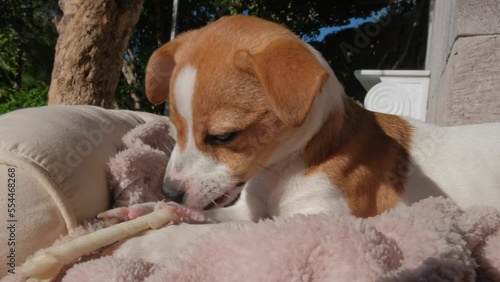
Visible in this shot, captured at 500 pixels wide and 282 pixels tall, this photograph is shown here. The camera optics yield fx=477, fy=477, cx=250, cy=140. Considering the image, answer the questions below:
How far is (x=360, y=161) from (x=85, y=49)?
9.63ft

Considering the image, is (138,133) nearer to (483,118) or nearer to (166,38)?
(483,118)

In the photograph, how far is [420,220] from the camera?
120cm

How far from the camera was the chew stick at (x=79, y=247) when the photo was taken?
134cm

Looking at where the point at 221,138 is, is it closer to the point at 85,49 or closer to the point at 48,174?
the point at 48,174

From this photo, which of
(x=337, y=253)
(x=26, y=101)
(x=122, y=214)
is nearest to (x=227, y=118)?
(x=122, y=214)

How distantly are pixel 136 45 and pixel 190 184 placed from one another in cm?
990

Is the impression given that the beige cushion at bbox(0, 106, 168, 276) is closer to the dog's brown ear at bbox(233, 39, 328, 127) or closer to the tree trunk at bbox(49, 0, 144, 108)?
the dog's brown ear at bbox(233, 39, 328, 127)

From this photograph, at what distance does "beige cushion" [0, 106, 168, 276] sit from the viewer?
5.00 ft

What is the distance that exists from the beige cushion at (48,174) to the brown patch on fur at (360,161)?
861mm

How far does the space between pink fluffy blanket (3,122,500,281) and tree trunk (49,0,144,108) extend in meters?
2.87

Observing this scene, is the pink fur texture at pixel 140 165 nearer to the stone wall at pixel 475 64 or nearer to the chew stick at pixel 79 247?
the chew stick at pixel 79 247

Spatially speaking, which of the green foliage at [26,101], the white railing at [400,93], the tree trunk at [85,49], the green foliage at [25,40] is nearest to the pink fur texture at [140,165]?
the tree trunk at [85,49]

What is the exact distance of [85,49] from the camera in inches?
159

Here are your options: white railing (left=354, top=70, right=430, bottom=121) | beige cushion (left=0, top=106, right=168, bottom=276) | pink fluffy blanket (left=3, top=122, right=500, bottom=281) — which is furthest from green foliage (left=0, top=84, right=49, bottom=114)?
pink fluffy blanket (left=3, top=122, right=500, bottom=281)
